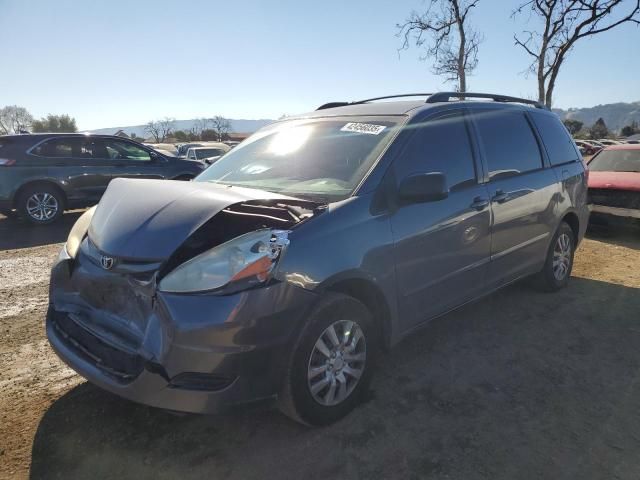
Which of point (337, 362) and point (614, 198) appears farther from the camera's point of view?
point (614, 198)

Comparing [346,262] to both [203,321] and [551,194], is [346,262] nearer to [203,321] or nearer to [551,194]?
[203,321]

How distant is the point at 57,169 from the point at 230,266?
8.01 m

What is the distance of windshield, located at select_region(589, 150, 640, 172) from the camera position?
795 cm

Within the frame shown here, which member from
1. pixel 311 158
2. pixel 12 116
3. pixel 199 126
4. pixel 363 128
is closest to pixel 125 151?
pixel 311 158

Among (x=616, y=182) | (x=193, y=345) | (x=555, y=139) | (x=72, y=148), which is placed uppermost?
(x=72, y=148)

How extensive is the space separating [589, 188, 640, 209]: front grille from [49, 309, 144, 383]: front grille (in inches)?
295

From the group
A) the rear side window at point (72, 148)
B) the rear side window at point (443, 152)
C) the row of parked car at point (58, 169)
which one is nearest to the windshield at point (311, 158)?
the rear side window at point (443, 152)

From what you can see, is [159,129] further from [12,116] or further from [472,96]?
[472,96]

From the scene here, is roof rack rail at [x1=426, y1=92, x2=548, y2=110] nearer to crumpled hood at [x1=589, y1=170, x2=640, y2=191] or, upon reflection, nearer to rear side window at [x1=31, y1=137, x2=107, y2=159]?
crumpled hood at [x1=589, y1=170, x2=640, y2=191]

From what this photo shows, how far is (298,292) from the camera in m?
2.34

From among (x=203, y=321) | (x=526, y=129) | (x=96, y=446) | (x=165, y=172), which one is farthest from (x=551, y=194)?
(x=165, y=172)

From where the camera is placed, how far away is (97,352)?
7.97ft

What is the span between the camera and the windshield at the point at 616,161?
313 inches

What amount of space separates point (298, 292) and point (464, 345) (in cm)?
190
